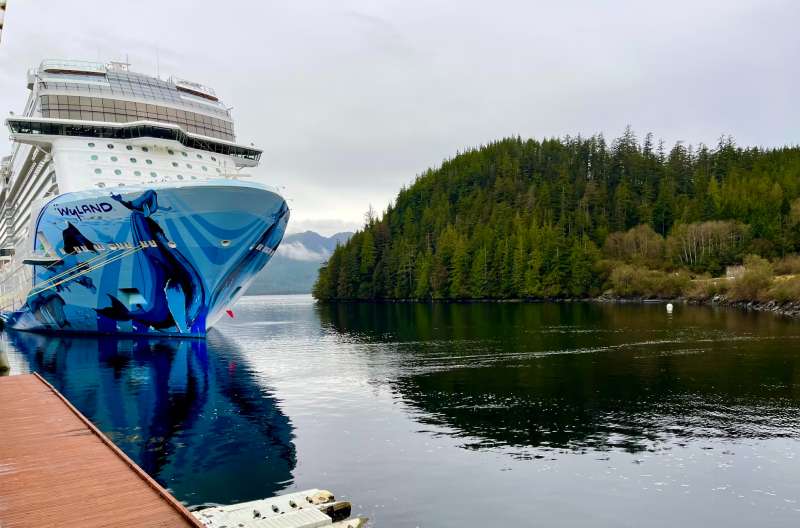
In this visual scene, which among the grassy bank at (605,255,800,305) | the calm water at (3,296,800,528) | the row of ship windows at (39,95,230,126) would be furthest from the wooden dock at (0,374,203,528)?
the grassy bank at (605,255,800,305)

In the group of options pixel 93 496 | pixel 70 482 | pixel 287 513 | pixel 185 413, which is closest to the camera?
pixel 93 496

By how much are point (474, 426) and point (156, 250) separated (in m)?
27.3

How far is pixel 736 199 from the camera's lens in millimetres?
124688

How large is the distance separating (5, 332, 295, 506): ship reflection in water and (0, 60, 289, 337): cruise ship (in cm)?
387

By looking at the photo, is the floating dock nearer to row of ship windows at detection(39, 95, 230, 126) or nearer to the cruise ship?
the cruise ship

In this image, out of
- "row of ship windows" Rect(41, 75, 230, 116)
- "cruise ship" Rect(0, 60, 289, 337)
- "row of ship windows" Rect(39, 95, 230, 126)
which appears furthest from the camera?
"row of ship windows" Rect(41, 75, 230, 116)

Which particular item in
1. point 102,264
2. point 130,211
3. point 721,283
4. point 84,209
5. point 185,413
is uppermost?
point 84,209

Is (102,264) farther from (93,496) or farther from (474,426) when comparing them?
(93,496)

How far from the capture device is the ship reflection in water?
51.2ft

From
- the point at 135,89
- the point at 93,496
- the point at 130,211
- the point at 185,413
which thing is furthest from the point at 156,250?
the point at 93,496

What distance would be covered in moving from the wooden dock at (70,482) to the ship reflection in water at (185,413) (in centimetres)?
211

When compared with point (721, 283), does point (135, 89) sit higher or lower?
higher

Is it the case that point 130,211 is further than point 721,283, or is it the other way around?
point 721,283

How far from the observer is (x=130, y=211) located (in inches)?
1507
